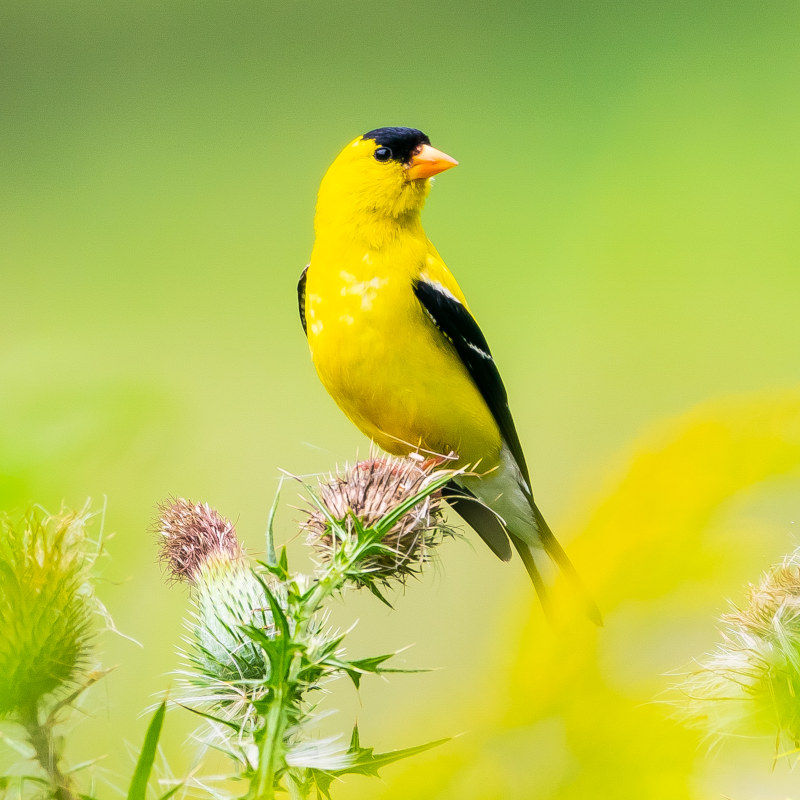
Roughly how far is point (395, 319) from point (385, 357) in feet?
0.28

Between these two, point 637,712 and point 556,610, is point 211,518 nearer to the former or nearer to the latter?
point 556,610

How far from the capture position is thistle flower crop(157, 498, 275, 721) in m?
1.03

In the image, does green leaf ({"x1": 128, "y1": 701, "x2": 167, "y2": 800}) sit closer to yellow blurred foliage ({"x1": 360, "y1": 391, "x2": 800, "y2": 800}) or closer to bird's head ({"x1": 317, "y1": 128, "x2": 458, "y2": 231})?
yellow blurred foliage ({"x1": 360, "y1": 391, "x2": 800, "y2": 800})

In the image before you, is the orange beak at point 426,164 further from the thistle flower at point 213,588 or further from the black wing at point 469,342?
the thistle flower at point 213,588

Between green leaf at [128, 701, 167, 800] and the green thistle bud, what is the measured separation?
8 cm

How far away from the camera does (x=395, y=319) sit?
173cm

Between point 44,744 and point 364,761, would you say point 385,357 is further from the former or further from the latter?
point 44,744

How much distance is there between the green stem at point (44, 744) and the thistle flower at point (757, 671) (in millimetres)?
429

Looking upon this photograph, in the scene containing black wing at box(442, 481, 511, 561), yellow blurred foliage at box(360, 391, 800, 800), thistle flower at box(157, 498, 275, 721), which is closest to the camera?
yellow blurred foliage at box(360, 391, 800, 800)

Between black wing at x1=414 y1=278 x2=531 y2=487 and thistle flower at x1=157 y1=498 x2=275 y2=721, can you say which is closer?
thistle flower at x1=157 y1=498 x2=275 y2=721

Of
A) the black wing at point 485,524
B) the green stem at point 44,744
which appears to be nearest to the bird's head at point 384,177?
the black wing at point 485,524

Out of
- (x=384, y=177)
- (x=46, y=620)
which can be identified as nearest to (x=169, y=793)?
(x=46, y=620)

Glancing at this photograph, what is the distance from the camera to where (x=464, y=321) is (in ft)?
6.08

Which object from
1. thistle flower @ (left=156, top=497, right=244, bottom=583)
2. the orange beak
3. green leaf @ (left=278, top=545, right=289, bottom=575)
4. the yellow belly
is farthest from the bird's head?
green leaf @ (left=278, top=545, right=289, bottom=575)
